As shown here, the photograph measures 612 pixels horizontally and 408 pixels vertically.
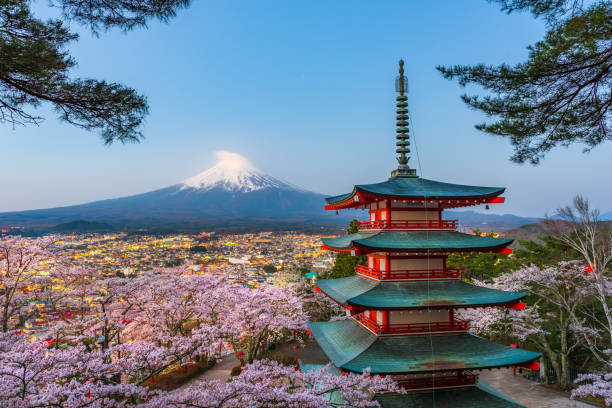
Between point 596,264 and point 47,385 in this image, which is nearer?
point 47,385

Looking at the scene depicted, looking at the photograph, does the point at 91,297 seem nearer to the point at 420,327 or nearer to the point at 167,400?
the point at 167,400

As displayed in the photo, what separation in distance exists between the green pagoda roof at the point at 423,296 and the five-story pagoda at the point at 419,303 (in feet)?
0.10

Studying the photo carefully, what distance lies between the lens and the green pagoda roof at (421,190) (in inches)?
396

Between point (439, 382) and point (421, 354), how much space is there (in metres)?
1.18

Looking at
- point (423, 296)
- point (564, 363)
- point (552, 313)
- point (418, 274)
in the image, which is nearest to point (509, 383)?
point (564, 363)

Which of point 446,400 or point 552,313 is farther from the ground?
point 446,400

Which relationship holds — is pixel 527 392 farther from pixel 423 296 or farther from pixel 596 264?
pixel 423 296

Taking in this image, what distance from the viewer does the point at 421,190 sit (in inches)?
422

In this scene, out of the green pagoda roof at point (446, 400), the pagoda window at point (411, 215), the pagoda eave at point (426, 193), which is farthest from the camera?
the pagoda window at point (411, 215)

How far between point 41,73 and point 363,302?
859 cm

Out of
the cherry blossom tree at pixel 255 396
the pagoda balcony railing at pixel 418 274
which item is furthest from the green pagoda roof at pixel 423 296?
the cherry blossom tree at pixel 255 396

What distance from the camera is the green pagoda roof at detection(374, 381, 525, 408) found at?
8.91 m

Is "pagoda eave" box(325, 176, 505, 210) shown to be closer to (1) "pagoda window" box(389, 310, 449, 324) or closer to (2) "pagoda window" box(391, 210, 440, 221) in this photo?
(2) "pagoda window" box(391, 210, 440, 221)

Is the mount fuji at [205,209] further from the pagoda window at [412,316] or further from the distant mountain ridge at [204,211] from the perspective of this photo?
the pagoda window at [412,316]
